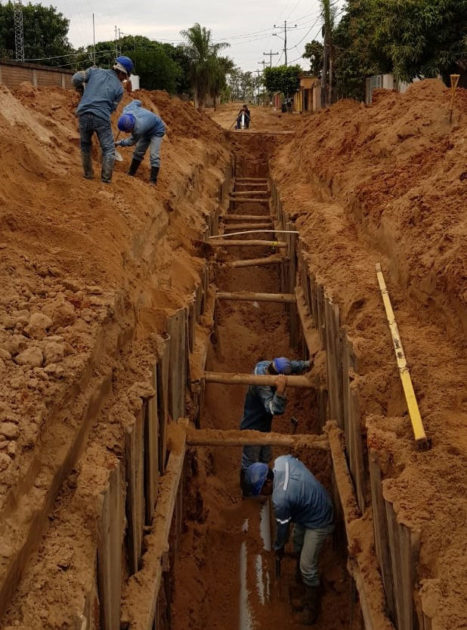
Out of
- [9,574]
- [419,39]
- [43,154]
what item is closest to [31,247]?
[43,154]

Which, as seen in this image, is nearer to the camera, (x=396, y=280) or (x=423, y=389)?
(x=423, y=389)

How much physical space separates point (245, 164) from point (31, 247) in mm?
18189

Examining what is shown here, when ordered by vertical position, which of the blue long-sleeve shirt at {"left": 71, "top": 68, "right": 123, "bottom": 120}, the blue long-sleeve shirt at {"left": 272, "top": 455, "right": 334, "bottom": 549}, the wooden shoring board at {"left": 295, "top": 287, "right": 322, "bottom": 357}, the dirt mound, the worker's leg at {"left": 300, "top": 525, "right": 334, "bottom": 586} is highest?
the blue long-sleeve shirt at {"left": 71, "top": 68, "right": 123, "bottom": 120}

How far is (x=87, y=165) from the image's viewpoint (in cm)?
821

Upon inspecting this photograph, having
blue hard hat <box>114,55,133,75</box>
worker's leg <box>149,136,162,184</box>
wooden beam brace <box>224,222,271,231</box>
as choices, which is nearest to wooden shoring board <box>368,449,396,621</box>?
blue hard hat <box>114,55,133,75</box>

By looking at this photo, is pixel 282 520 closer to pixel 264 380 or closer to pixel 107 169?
pixel 264 380

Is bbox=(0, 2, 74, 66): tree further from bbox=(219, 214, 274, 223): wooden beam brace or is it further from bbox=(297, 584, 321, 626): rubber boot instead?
bbox=(297, 584, 321, 626): rubber boot

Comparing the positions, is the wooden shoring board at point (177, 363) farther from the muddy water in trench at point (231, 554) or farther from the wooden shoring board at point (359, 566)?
the wooden shoring board at point (359, 566)

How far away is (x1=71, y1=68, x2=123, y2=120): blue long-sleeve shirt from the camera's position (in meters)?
7.96

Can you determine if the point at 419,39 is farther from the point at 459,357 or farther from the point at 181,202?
the point at 459,357

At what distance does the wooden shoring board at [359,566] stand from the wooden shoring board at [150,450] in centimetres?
145

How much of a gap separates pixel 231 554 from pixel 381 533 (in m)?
3.09

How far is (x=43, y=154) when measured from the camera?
813 cm

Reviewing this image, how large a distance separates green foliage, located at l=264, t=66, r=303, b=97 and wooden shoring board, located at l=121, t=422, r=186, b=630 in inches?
1735
